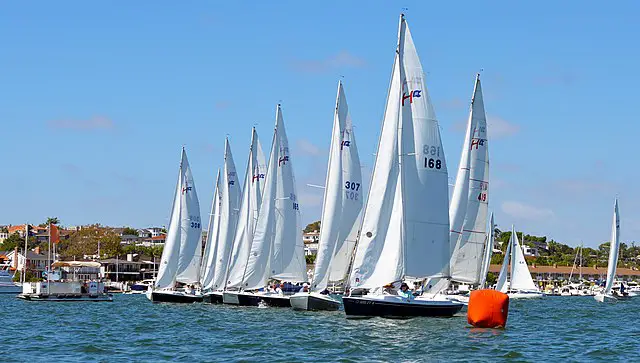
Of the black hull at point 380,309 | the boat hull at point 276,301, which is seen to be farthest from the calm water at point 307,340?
the boat hull at point 276,301

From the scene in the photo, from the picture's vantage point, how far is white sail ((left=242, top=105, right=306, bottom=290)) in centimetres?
6388

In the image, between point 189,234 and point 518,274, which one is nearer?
point 189,234

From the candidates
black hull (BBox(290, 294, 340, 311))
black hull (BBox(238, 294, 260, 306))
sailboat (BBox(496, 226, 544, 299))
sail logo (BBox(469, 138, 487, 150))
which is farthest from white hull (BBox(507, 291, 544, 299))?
black hull (BBox(290, 294, 340, 311))

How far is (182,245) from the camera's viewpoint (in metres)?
77.5

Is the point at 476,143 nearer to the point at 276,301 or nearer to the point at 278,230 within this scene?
the point at 278,230

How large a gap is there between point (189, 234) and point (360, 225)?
93.2 ft

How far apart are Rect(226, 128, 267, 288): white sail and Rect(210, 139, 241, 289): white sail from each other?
3638 mm

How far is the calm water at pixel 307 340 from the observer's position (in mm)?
34750

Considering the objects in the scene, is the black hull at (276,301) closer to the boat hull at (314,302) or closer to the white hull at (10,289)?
the boat hull at (314,302)

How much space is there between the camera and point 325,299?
5666 centimetres

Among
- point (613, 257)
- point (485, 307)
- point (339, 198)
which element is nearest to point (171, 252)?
point (339, 198)

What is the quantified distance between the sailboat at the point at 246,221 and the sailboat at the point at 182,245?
336cm

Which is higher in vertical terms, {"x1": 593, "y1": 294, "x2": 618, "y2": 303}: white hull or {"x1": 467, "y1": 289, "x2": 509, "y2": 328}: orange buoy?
{"x1": 467, "y1": 289, "x2": 509, "y2": 328}: orange buoy

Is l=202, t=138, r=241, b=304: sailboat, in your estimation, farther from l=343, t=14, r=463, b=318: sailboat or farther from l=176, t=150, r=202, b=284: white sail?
l=343, t=14, r=463, b=318: sailboat
